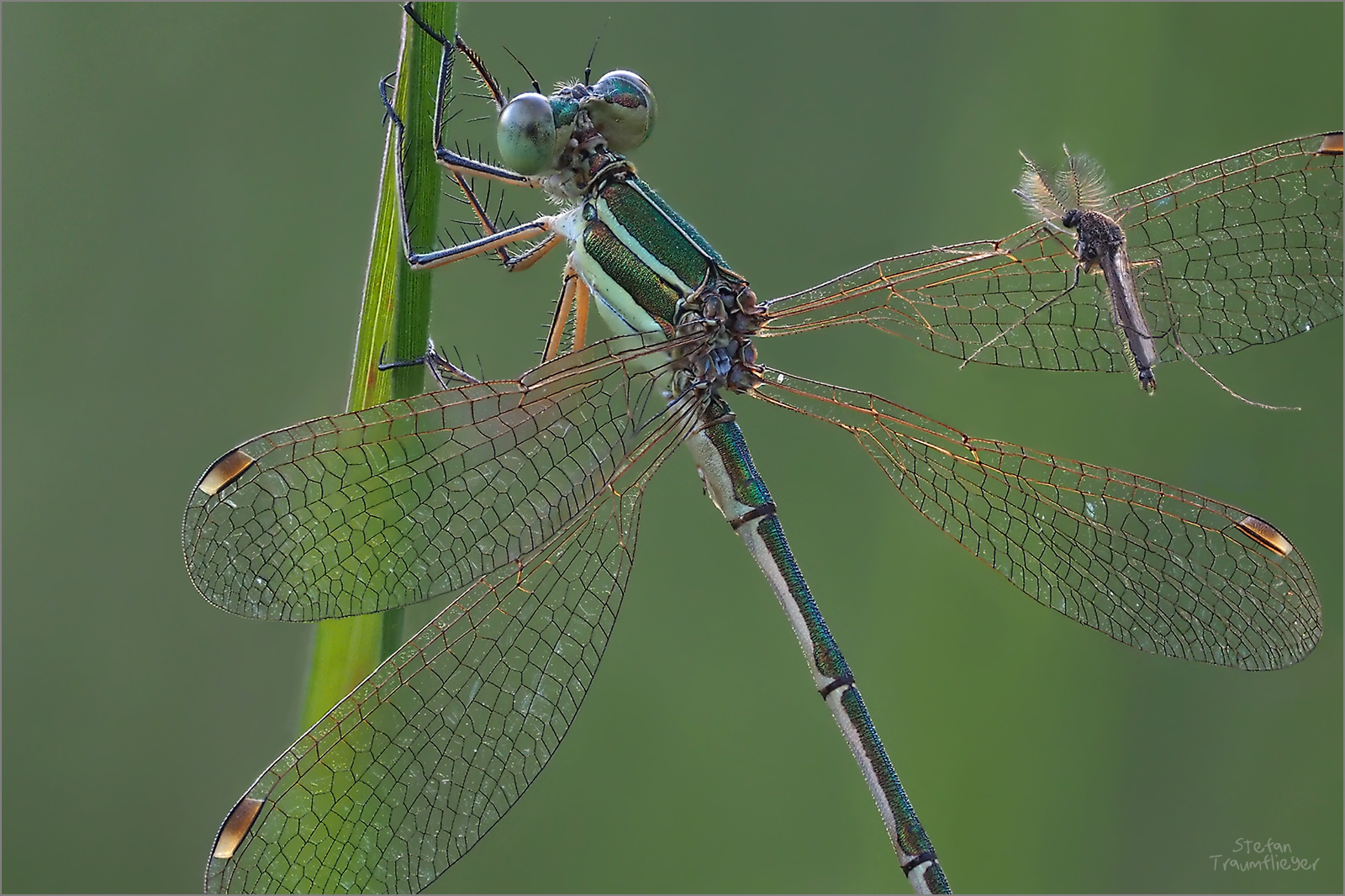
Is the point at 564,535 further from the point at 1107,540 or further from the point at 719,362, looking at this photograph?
the point at 1107,540

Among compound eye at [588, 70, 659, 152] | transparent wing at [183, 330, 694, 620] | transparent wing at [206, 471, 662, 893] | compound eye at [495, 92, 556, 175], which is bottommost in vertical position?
transparent wing at [206, 471, 662, 893]

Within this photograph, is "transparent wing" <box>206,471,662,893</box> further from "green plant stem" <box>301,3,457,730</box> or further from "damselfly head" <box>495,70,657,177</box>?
"damselfly head" <box>495,70,657,177</box>

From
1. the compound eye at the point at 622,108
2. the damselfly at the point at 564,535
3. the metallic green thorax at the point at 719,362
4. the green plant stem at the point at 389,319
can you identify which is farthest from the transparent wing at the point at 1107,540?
the green plant stem at the point at 389,319

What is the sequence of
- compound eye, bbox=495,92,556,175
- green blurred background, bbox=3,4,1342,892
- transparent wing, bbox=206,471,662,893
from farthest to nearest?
green blurred background, bbox=3,4,1342,892, compound eye, bbox=495,92,556,175, transparent wing, bbox=206,471,662,893

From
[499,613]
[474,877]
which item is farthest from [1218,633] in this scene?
[474,877]

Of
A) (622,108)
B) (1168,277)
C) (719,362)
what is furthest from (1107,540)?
(622,108)

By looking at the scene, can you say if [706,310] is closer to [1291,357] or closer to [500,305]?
[500,305]

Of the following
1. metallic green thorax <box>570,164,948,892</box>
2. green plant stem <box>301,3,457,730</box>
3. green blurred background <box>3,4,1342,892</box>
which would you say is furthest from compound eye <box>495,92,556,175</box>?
green blurred background <box>3,4,1342,892</box>

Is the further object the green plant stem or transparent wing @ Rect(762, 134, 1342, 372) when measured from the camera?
transparent wing @ Rect(762, 134, 1342, 372)
